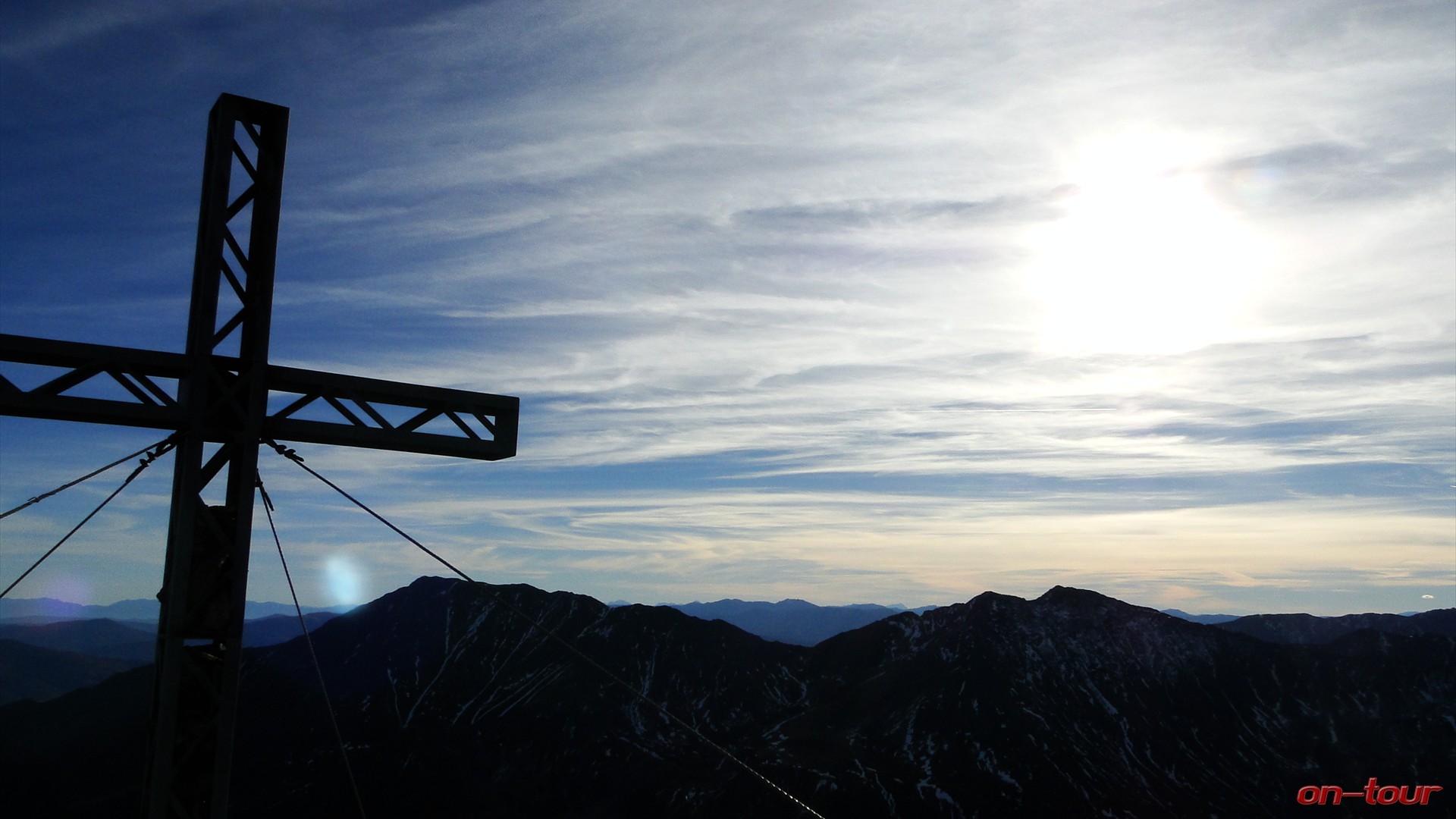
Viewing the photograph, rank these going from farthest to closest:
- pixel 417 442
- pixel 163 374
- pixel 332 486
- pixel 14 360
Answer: pixel 332 486 < pixel 417 442 < pixel 163 374 < pixel 14 360

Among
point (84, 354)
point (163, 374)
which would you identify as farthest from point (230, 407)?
point (84, 354)

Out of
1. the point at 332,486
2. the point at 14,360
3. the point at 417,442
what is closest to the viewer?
the point at 14,360

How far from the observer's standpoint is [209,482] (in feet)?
29.8

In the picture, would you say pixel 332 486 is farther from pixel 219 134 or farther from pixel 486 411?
pixel 219 134

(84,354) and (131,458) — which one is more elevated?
(84,354)

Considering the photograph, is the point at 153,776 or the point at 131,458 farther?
the point at 131,458

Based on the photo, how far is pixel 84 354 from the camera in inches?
333

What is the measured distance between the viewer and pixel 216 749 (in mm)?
8750

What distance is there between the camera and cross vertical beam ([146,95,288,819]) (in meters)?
8.67

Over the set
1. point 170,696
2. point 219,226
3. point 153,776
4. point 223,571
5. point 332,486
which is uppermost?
point 219,226

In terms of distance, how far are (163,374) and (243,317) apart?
831mm

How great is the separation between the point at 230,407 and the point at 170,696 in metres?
2.53

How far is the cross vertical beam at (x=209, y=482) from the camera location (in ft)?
28.5

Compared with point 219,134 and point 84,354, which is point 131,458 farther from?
point 219,134
